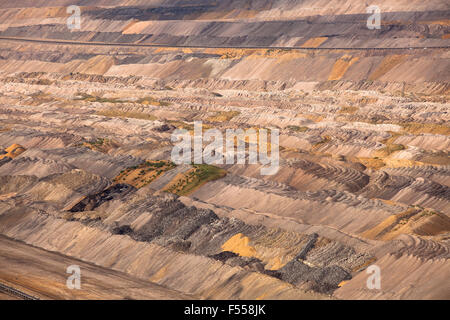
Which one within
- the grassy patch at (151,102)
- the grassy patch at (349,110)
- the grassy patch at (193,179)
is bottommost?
the grassy patch at (193,179)

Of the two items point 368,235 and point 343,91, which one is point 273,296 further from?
point 343,91

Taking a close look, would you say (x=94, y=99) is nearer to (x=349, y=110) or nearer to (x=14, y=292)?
(x=349, y=110)

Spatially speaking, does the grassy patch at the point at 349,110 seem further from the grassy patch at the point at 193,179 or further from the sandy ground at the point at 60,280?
the sandy ground at the point at 60,280

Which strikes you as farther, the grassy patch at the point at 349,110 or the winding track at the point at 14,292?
the grassy patch at the point at 349,110

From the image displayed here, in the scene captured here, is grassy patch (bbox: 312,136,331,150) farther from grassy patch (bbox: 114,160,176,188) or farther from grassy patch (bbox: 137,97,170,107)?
grassy patch (bbox: 137,97,170,107)

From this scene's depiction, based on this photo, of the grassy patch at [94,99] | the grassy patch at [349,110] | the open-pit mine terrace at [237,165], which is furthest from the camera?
the grassy patch at [94,99]

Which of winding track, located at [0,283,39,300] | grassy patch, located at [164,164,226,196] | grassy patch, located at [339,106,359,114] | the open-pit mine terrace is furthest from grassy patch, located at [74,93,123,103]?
winding track, located at [0,283,39,300]

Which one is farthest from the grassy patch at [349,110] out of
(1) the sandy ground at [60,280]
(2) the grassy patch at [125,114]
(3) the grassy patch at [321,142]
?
(1) the sandy ground at [60,280]

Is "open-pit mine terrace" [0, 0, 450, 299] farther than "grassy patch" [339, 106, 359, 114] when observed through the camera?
No
